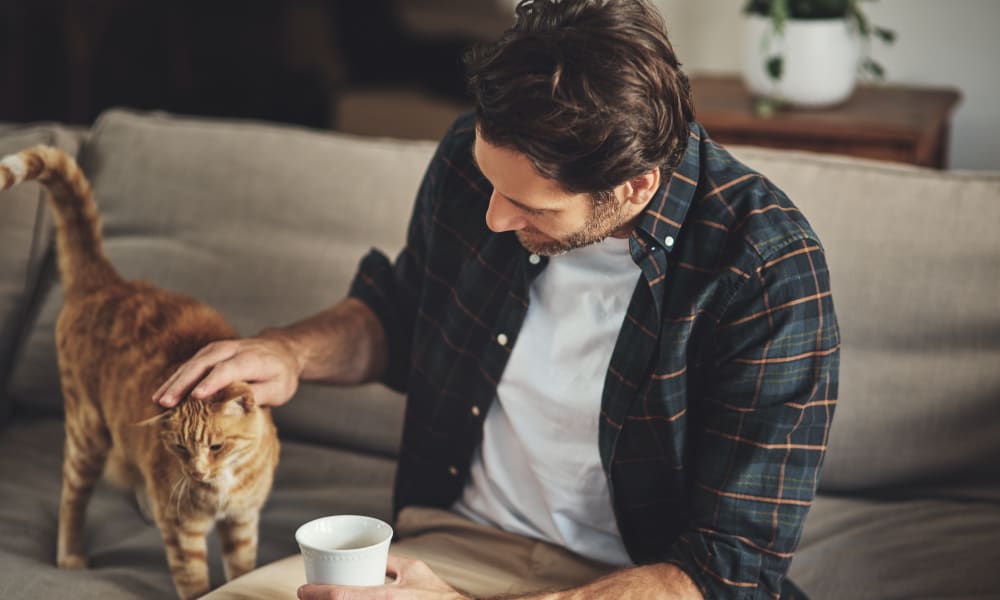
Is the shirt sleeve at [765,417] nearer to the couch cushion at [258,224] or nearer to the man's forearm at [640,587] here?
the man's forearm at [640,587]

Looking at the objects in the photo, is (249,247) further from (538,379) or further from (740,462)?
(740,462)

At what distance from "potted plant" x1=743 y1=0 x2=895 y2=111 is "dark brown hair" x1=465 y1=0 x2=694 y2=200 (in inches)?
42.0

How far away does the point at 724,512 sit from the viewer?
1134 mm

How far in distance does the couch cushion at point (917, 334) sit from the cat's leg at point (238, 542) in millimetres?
805

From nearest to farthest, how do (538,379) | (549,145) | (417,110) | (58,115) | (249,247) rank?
(549,145)
(538,379)
(249,247)
(417,110)
(58,115)

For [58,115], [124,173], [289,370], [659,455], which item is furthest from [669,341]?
[58,115]

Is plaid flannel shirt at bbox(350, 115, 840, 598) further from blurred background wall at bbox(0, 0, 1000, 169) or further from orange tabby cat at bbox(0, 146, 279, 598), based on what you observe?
blurred background wall at bbox(0, 0, 1000, 169)

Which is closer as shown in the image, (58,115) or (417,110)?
(417,110)

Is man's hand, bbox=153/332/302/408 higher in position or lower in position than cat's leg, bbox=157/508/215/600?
higher

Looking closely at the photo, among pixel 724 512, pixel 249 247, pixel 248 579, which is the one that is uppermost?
pixel 249 247

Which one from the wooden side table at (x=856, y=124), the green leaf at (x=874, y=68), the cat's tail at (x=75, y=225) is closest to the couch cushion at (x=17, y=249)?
the cat's tail at (x=75, y=225)

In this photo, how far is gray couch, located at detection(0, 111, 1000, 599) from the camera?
4.65 feet

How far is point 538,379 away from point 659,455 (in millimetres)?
173

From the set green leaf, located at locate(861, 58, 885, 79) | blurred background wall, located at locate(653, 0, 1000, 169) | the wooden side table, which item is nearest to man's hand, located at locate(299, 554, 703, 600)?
the wooden side table
